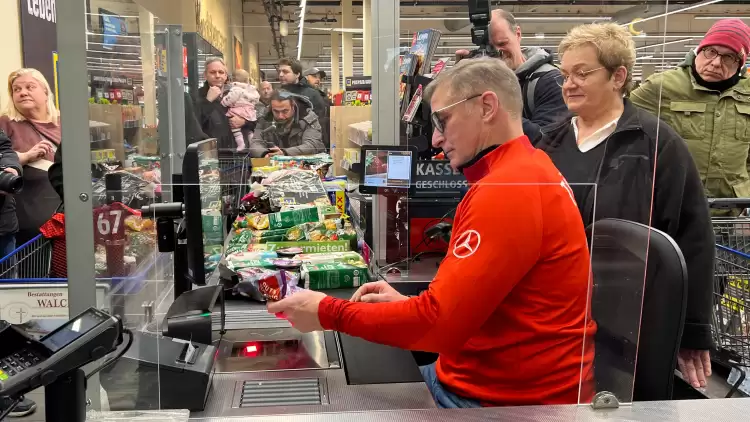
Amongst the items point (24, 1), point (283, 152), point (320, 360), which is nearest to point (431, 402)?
point (320, 360)

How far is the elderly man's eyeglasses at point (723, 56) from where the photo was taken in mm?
3241

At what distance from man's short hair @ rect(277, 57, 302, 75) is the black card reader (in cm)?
81

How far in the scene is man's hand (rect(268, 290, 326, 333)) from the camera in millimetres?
1399

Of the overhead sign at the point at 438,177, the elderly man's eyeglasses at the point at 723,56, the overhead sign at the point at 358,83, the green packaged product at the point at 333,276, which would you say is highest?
the elderly man's eyeglasses at the point at 723,56

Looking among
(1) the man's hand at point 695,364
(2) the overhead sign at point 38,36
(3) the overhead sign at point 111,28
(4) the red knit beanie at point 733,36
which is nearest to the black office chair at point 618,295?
(1) the man's hand at point 695,364

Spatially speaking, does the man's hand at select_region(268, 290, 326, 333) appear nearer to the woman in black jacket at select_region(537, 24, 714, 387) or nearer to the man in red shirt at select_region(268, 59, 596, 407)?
the man in red shirt at select_region(268, 59, 596, 407)

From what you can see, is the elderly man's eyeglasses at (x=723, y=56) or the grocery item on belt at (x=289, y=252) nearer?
the grocery item on belt at (x=289, y=252)

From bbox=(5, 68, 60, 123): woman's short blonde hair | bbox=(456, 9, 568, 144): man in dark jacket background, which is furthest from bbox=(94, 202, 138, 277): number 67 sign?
bbox=(5, 68, 60, 123): woman's short blonde hair

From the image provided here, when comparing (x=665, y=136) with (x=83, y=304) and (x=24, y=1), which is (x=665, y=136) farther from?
(x=24, y=1)

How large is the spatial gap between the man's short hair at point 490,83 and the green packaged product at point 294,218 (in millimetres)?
880

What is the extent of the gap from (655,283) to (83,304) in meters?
1.29

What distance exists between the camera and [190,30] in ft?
5.17

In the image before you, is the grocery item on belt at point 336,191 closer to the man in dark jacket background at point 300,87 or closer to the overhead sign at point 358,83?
the man in dark jacket background at point 300,87

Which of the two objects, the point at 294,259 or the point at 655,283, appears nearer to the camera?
the point at 655,283
